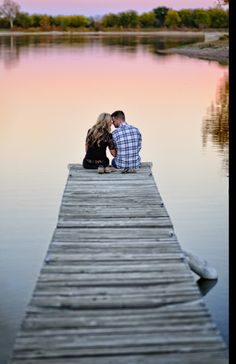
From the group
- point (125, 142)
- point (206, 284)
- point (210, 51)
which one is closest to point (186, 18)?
point (210, 51)

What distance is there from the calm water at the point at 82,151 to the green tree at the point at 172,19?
229 feet

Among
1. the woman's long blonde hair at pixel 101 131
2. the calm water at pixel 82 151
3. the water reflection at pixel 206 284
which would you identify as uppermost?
the woman's long blonde hair at pixel 101 131

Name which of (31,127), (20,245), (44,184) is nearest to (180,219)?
(20,245)

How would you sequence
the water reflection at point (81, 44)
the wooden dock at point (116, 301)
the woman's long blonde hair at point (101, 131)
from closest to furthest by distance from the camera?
the wooden dock at point (116, 301) → the woman's long blonde hair at point (101, 131) → the water reflection at point (81, 44)

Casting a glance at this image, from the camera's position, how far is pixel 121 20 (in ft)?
352

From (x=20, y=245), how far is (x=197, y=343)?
13.2ft

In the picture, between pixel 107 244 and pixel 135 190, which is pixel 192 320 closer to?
pixel 107 244

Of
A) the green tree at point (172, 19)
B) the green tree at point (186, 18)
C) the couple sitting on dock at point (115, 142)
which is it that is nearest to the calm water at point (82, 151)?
the couple sitting on dock at point (115, 142)

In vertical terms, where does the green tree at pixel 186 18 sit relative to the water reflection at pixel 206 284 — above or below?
above

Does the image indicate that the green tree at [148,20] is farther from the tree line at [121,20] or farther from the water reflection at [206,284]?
the water reflection at [206,284]

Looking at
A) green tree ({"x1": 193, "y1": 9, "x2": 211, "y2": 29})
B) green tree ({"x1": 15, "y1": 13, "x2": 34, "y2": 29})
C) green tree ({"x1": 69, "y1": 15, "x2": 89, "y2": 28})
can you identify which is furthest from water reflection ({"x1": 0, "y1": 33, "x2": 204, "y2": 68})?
green tree ({"x1": 69, "y1": 15, "x2": 89, "y2": 28})

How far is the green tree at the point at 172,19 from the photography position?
10181cm

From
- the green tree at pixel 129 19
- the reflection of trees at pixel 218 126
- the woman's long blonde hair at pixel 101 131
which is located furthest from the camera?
the green tree at pixel 129 19

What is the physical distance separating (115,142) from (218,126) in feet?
26.2
